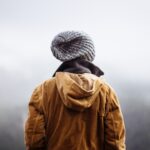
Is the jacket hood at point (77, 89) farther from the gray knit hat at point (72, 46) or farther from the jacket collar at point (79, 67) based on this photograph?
the gray knit hat at point (72, 46)

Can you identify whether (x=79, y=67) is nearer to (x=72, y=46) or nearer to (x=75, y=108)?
(x=72, y=46)

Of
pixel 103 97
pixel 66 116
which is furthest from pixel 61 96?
pixel 103 97

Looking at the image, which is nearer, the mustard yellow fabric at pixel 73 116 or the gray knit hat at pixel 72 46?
the mustard yellow fabric at pixel 73 116

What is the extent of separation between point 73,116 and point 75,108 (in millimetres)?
144

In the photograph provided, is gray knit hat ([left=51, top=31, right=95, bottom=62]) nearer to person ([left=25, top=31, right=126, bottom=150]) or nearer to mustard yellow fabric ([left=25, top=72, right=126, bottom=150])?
person ([left=25, top=31, right=126, bottom=150])

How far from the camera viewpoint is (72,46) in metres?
4.46

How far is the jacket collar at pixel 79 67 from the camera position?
4359mm

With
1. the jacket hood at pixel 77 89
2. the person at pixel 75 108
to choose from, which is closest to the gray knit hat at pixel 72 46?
the person at pixel 75 108

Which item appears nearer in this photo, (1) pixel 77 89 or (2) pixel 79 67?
(1) pixel 77 89

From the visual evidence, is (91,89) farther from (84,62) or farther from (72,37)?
(72,37)

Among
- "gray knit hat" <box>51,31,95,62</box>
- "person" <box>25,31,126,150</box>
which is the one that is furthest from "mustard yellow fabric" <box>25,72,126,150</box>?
"gray knit hat" <box>51,31,95,62</box>

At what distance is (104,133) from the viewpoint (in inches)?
173

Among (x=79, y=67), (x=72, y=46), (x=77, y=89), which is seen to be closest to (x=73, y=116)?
(x=77, y=89)

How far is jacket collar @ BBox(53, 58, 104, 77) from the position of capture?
4359mm
